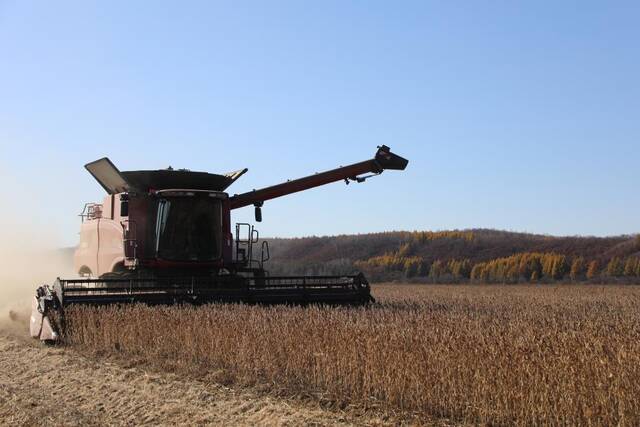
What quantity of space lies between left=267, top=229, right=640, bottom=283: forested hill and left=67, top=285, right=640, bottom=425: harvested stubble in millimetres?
26042

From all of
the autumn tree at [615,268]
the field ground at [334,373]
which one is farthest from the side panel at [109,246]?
the autumn tree at [615,268]

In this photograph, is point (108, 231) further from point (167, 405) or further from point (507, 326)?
point (507, 326)

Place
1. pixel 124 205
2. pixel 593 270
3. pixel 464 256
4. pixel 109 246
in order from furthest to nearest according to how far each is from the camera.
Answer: pixel 464 256 → pixel 593 270 → pixel 109 246 → pixel 124 205

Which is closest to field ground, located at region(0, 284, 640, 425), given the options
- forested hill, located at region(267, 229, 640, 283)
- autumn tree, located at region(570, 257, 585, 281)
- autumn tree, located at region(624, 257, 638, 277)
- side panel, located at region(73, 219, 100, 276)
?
side panel, located at region(73, 219, 100, 276)

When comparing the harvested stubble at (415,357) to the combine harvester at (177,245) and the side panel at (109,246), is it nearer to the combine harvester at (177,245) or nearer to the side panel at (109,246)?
the combine harvester at (177,245)

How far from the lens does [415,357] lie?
6.80 metres

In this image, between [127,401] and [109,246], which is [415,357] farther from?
[109,246]

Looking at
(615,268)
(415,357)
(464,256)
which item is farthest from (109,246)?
(464,256)

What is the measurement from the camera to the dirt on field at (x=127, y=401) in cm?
655

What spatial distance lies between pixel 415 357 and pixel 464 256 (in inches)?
1780

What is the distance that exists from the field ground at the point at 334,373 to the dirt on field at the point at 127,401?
0.02 metres

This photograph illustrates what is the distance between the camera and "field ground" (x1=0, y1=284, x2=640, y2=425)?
19.0 feet

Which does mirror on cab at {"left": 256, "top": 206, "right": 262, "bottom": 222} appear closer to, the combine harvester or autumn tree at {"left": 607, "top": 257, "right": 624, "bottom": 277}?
the combine harvester

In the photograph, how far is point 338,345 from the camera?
301 inches
